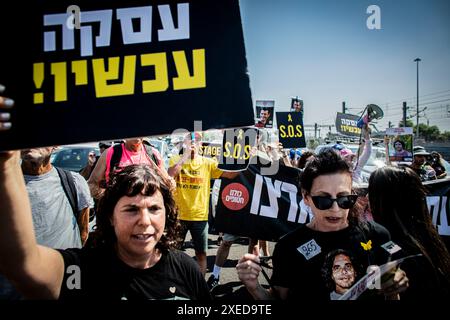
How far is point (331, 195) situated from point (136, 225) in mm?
1102

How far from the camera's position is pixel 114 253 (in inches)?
62.5

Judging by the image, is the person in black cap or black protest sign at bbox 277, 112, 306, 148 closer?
the person in black cap

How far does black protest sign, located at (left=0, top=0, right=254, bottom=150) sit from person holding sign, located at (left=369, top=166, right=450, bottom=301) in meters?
1.15

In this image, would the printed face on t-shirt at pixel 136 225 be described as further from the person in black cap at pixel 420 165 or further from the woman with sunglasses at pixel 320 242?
the person in black cap at pixel 420 165

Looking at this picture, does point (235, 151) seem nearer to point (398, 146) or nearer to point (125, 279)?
point (125, 279)

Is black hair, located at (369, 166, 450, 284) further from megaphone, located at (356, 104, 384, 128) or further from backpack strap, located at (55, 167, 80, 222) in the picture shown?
backpack strap, located at (55, 167, 80, 222)

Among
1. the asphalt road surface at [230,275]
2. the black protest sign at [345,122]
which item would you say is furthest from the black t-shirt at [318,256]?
the black protest sign at [345,122]

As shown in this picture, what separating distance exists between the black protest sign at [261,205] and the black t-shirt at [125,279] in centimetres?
243

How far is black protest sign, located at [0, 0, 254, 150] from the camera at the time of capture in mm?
1209

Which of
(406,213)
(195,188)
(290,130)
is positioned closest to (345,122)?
(290,130)

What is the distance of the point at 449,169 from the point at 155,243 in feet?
37.8

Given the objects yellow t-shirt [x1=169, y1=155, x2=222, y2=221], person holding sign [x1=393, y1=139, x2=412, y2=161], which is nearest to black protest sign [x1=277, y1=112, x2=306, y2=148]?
person holding sign [x1=393, y1=139, x2=412, y2=161]

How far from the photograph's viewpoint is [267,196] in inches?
165
